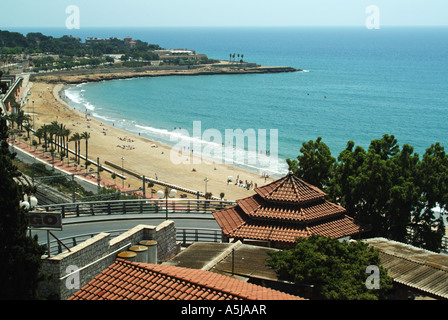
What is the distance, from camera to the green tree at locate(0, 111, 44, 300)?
10492 millimetres

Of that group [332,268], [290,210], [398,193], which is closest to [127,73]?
Answer: [398,193]

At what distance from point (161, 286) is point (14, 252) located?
10.4 ft

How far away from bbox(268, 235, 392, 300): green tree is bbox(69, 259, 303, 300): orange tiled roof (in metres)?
1.71

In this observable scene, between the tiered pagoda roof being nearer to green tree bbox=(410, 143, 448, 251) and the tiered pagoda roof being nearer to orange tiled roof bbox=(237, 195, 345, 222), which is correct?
orange tiled roof bbox=(237, 195, 345, 222)

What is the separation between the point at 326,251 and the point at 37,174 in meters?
32.3

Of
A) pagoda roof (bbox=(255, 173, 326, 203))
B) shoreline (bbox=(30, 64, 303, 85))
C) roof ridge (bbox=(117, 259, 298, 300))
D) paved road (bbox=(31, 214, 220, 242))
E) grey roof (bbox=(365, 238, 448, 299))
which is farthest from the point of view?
shoreline (bbox=(30, 64, 303, 85))

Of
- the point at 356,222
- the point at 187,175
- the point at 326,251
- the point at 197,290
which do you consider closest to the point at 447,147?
the point at 187,175

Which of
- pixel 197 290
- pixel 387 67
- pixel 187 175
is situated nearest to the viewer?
pixel 197 290

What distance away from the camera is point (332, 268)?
13070 mm

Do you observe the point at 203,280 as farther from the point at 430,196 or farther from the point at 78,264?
the point at 430,196

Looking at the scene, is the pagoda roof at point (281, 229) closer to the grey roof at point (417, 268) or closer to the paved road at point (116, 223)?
the grey roof at point (417, 268)

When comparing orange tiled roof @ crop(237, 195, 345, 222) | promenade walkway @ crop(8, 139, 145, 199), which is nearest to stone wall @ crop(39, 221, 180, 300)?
orange tiled roof @ crop(237, 195, 345, 222)

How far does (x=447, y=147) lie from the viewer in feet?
228
